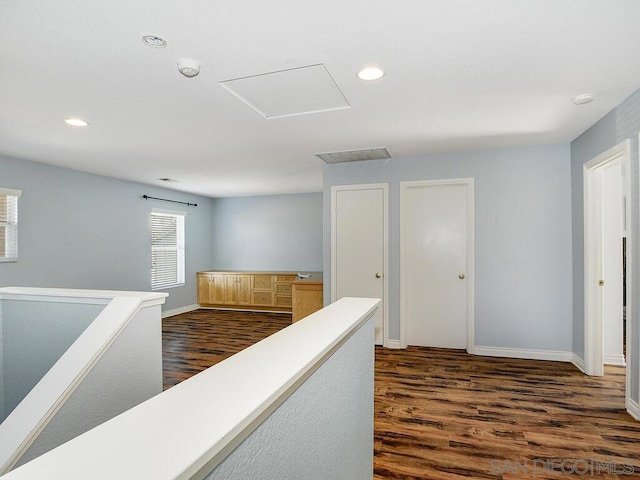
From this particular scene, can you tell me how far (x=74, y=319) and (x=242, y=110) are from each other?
1939 millimetres

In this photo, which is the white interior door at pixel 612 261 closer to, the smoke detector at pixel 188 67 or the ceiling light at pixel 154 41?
the smoke detector at pixel 188 67

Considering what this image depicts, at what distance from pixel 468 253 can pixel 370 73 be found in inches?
108

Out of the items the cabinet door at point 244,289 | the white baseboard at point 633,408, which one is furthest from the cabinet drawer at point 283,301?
the white baseboard at point 633,408

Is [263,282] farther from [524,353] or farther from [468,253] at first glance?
[524,353]

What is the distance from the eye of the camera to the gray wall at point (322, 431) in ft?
2.46

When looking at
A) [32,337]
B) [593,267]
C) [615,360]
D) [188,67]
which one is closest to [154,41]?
[188,67]

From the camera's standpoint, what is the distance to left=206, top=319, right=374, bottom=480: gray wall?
749 millimetres

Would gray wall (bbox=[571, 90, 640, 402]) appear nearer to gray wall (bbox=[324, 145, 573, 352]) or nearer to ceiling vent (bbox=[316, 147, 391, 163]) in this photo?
gray wall (bbox=[324, 145, 573, 352])

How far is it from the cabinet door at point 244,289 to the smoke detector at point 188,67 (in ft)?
17.5

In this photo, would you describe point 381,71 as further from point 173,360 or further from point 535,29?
point 173,360

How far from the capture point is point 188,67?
218cm

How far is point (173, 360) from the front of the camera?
13.7 ft

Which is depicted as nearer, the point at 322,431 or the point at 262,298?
the point at 322,431

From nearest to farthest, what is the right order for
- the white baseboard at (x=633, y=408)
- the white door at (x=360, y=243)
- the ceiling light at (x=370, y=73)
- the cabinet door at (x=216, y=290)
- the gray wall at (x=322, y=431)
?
the gray wall at (x=322, y=431) < the ceiling light at (x=370, y=73) < the white baseboard at (x=633, y=408) < the white door at (x=360, y=243) < the cabinet door at (x=216, y=290)
